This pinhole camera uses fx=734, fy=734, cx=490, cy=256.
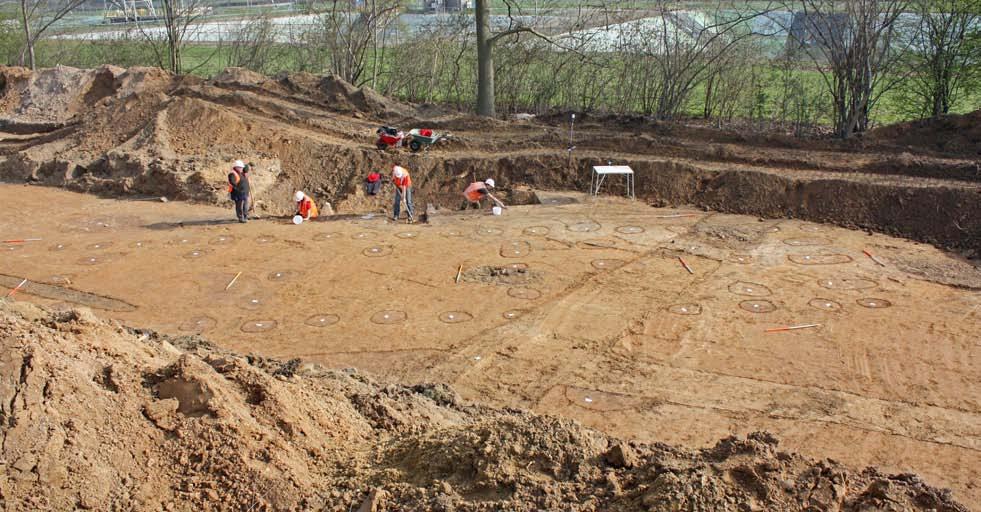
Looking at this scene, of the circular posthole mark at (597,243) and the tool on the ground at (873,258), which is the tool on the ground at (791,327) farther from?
the circular posthole mark at (597,243)

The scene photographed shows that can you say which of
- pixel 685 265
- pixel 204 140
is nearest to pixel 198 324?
pixel 685 265

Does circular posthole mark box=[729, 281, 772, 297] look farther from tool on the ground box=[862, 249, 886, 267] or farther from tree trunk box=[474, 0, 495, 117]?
tree trunk box=[474, 0, 495, 117]

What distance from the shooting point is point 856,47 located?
1852cm

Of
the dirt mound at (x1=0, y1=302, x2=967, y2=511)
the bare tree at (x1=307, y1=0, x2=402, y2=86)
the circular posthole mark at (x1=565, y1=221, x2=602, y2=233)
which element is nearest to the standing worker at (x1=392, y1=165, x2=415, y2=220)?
the circular posthole mark at (x1=565, y1=221, x2=602, y2=233)

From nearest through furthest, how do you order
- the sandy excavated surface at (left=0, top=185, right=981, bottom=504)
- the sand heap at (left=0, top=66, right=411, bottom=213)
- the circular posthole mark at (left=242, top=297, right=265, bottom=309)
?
the sandy excavated surface at (left=0, top=185, right=981, bottom=504), the circular posthole mark at (left=242, top=297, right=265, bottom=309), the sand heap at (left=0, top=66, right=411, bottom=213)

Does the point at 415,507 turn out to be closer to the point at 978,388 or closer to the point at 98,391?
the point at 98,391

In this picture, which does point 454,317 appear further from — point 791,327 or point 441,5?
point 441,5

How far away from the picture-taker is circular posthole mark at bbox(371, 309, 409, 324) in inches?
434

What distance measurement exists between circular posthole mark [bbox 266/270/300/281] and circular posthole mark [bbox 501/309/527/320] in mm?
3991

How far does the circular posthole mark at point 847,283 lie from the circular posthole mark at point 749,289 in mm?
991

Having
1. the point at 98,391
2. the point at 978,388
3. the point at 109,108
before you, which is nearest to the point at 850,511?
the point at 978,388

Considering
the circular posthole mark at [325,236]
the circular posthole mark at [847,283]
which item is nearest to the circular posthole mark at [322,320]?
the circular posthole mark at [325,236]

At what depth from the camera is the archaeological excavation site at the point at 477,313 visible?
5.57 metres

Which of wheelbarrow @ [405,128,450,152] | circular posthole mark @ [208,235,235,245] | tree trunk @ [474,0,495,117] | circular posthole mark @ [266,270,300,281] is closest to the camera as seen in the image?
circular posthole mark @ [266,270,300,281]
